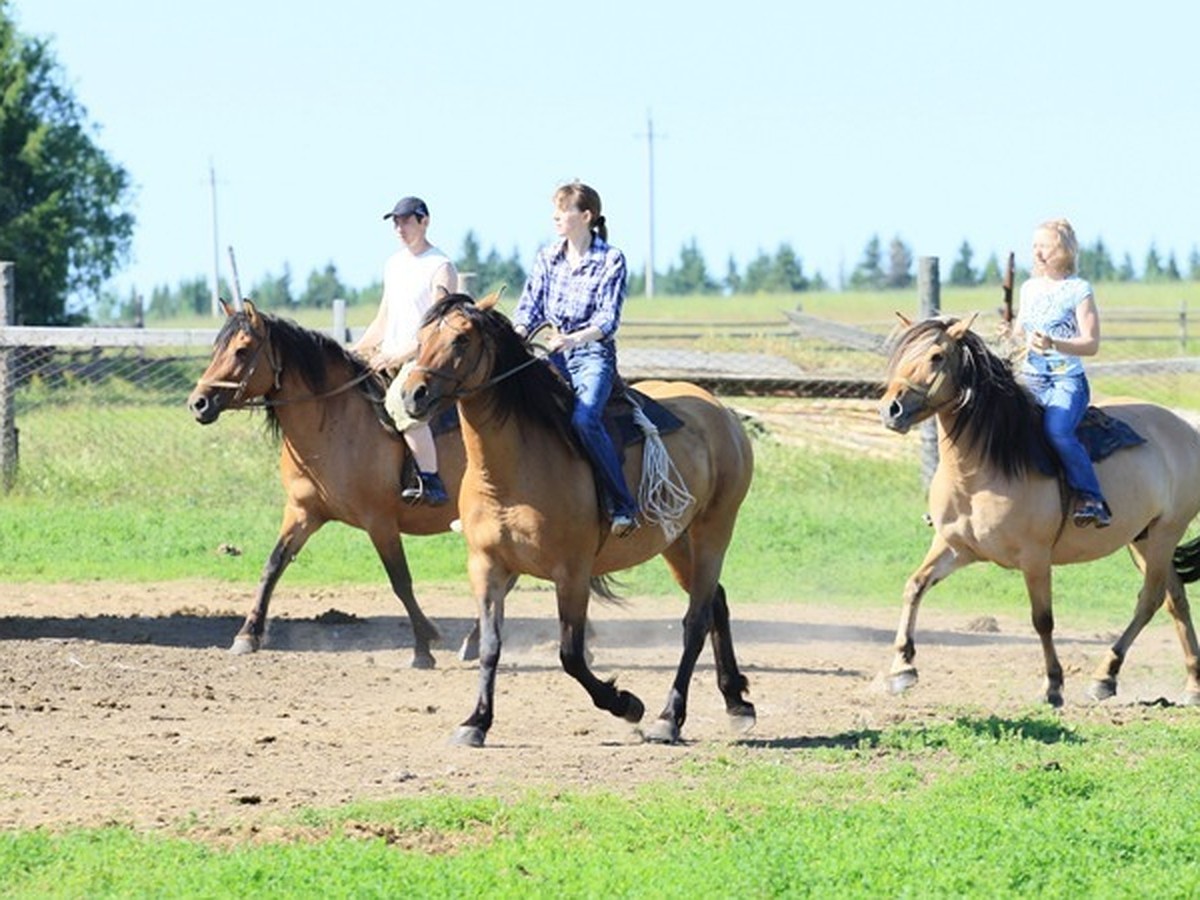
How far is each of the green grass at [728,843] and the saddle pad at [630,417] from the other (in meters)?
1.86

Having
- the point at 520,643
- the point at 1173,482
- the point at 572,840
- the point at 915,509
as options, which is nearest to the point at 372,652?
the point at 520,643

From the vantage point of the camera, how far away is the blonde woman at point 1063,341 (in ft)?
37.5

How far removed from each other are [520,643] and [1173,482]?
427cm

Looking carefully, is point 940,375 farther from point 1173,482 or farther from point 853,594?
point 853,594

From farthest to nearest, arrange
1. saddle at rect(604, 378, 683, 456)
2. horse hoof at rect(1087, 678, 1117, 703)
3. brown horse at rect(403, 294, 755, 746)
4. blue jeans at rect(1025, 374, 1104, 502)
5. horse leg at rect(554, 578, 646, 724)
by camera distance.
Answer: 1. horse hoof at rect(1087, 678, 1117, 703)
2. blue jeans at rect(1025, 374, 1104, 502)
3. saddle at rect(604, 378, 683, 456)
4. horse leg at rect(554, 578, 646, 724)
5. brown horse at rect(403, 294, 755, 746)

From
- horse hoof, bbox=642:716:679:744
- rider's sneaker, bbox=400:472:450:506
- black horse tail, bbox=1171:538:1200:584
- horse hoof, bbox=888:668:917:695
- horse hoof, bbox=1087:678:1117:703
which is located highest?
rider's sneaker, bbox=400:472:450:506

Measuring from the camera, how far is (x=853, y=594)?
16.6 meters

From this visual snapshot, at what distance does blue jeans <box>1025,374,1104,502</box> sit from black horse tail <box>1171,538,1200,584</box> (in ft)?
4.56

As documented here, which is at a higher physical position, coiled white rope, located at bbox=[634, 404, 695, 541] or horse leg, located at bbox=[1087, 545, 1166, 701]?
coiled white rope, located at bbox=[634, 404, 695, 541]

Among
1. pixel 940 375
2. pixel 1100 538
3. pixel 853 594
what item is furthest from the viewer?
pixel 853 594

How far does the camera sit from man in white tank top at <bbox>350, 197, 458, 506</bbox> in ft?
41.3

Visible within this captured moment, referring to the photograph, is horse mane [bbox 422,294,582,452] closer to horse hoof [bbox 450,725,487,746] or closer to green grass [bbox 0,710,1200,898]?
horse hoof [bbox 450,725,487,746]

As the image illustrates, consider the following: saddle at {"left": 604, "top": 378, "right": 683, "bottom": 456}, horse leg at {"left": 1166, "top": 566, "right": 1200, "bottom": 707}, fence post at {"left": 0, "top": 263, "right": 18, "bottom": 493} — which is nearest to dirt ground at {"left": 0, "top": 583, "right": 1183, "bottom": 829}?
horse leg at {"left": 1166, "top": 566, "right": 1200, "bottom": 707}

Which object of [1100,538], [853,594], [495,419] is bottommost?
[853,594]
